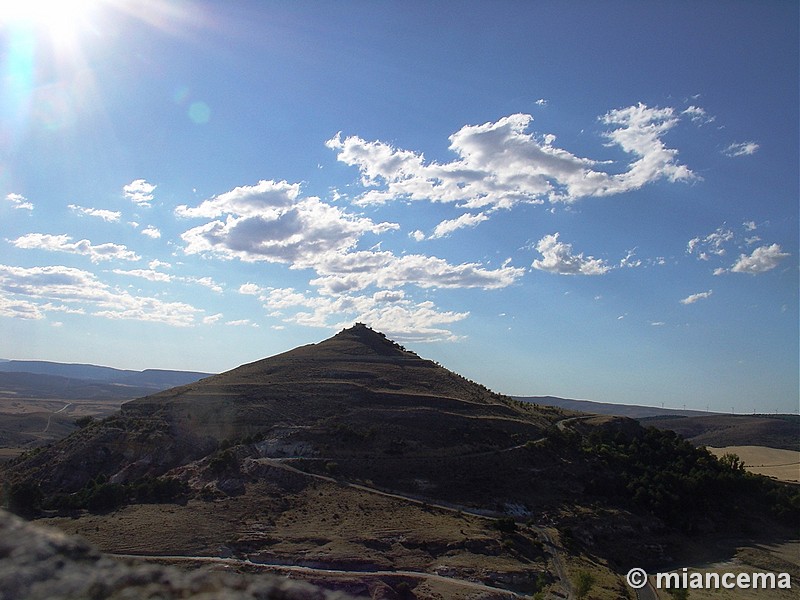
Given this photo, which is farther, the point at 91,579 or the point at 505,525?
the point at 505,525

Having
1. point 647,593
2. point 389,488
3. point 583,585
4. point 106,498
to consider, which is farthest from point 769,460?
point 106,498

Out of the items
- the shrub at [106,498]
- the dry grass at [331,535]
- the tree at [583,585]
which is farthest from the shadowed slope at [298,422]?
the tree at [583,585]

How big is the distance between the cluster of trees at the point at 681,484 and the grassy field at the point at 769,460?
26.3 m

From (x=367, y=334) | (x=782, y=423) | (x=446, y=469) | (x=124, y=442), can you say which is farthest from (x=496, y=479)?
(x=782, y=423)

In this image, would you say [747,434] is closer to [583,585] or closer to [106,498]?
[583,585]

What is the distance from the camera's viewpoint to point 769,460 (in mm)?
111000

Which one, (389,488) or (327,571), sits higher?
(389,488)

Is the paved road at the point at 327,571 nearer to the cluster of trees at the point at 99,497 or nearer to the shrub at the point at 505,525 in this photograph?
the shrub at the point at 505,525

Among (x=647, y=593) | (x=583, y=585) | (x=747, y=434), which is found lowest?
(x=647, y=593)

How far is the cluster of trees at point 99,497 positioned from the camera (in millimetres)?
49031

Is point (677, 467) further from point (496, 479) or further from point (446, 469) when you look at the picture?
point (446, 469)

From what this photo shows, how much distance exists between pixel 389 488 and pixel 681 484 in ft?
98.2

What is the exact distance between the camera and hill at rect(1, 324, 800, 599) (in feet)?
133

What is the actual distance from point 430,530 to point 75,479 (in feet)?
119
